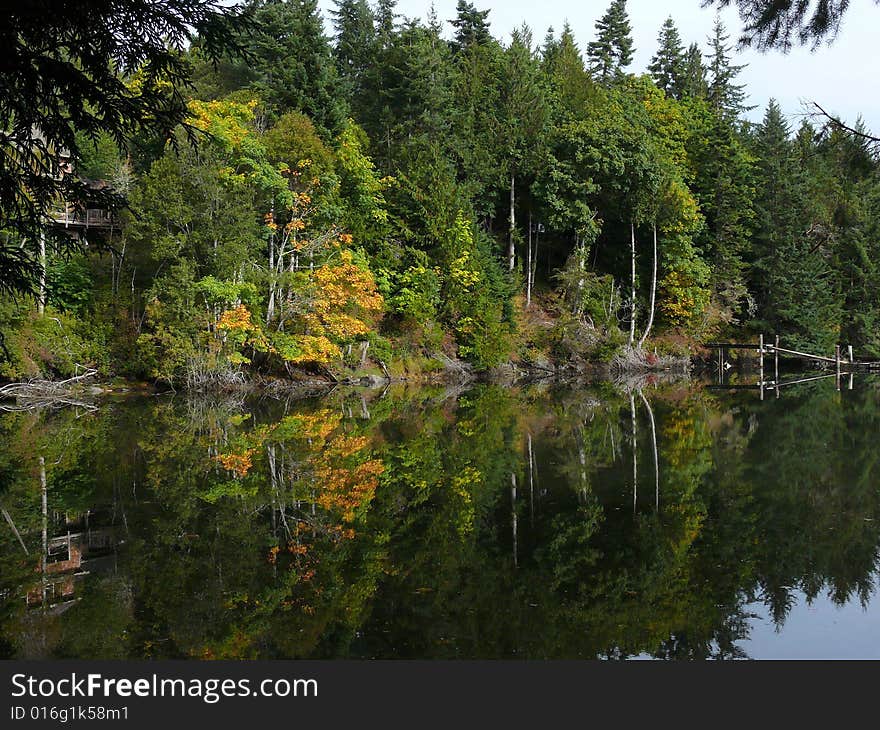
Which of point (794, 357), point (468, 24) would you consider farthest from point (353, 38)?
point (794, 357)

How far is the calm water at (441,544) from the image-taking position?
6770mm

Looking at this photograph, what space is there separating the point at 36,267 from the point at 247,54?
294 centimetres

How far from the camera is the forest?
99.6ft

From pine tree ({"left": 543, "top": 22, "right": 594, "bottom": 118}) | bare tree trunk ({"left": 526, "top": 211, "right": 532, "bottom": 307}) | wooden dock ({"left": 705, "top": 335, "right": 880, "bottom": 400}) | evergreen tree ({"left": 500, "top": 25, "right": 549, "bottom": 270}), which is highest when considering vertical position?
pine tree ({"left": 543, "top": 22, "right": 594, "bottom": 118})

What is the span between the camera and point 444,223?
38.8 meters

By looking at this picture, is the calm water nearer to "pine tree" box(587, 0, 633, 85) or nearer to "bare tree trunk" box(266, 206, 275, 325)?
"bare tree trunk" box(266, 206, 275, 325)

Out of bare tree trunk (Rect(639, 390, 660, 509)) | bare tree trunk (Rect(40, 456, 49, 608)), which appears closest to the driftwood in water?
bare tree trunk (Rect(40, 456, 49, 608))

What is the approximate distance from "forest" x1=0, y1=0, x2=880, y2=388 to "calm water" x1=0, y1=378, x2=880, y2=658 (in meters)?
13.0

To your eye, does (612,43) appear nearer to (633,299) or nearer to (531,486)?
(633,299)

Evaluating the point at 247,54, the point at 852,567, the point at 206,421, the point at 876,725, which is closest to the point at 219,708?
the point at 876,725

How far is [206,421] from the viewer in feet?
70.7

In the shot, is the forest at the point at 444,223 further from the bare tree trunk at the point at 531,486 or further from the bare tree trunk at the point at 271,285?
the bare tree trunk at the point at 531,486

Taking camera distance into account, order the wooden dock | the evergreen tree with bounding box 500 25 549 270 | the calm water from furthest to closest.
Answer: the evergreen tree with bounding box 500 25 549 270, the wooden dock, the calm water

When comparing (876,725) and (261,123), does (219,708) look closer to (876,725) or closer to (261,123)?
(876,725)
